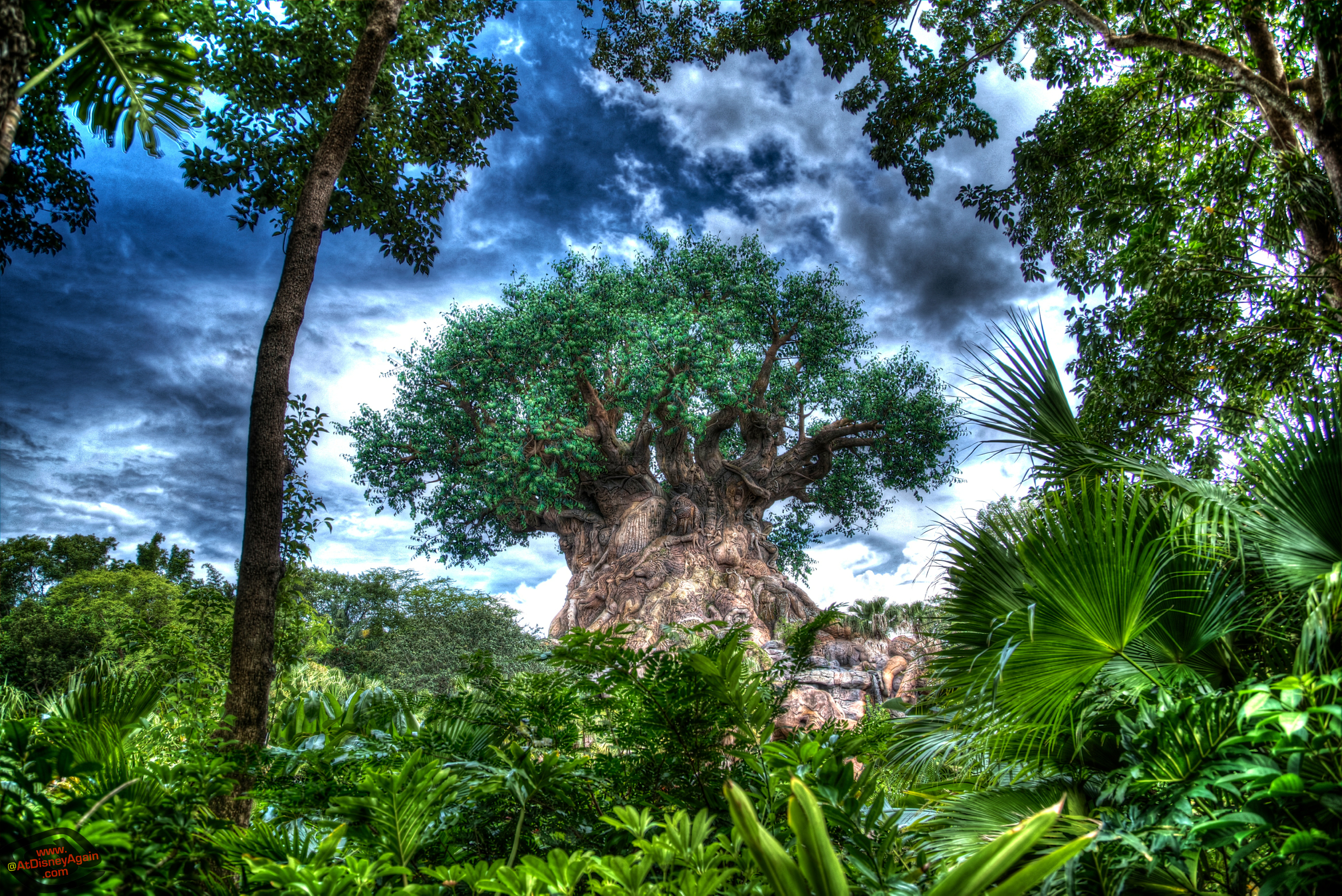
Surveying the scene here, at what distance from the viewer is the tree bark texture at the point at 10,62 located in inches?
53.2

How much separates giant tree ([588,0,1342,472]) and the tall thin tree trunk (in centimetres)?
504

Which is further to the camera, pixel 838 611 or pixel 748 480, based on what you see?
pixel 748 480

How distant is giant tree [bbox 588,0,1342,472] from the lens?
515 cm

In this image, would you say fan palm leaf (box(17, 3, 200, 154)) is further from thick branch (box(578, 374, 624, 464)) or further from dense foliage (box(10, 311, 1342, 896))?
thick branch (box(578, 374, 624, 464))

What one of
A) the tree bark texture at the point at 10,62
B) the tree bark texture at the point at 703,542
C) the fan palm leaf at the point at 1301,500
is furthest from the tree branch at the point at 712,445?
the tree bark texture at the point at 10,62

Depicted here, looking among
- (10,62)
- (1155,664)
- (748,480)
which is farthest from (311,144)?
(748,480)

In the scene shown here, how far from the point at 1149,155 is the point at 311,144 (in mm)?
8051

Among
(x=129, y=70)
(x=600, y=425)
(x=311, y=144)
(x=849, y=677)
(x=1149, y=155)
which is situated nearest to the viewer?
(x=129, y=70)

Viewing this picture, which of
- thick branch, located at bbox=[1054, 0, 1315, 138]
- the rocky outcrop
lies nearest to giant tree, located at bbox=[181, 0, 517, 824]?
thick branch, located at bbox=[1054, 0, 1315, 138]

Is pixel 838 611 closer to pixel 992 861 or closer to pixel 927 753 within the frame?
pixel 927 753

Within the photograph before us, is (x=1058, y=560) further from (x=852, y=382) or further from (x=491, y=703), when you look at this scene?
(x=852, y=382)

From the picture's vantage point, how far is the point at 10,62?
1.37m

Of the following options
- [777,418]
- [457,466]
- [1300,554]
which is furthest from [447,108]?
[777,418]

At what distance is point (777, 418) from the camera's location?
14.7 metres
